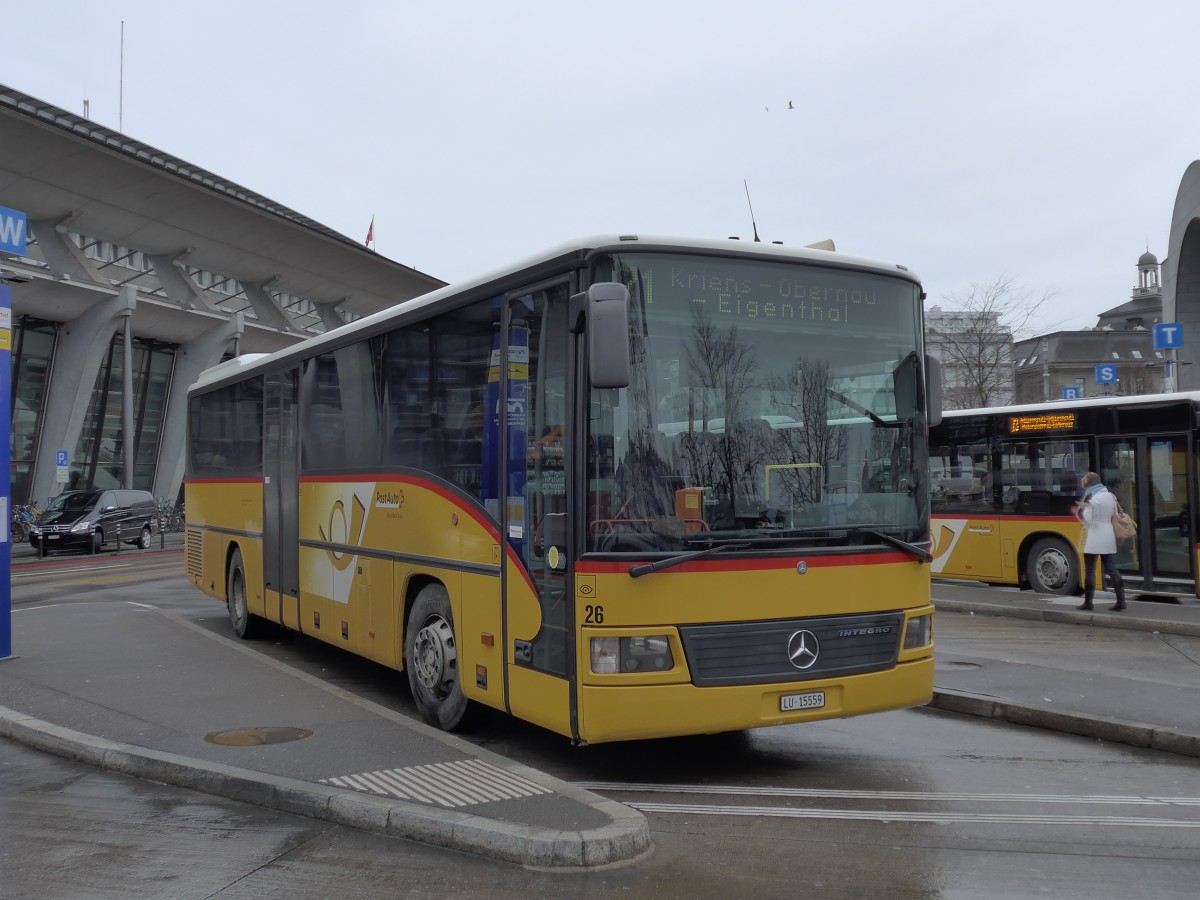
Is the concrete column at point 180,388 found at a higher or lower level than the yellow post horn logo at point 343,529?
higher

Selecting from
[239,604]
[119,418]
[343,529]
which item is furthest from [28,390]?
[343,529]

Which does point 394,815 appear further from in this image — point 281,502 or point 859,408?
point 281,502

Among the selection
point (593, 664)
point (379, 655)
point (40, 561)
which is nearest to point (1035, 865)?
point (593, 664)

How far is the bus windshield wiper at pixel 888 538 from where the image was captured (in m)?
6.62

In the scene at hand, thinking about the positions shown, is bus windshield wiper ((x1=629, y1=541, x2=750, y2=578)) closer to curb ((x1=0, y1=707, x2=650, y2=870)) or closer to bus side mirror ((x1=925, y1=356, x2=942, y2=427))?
curb ((x1=0, y1=707, x2=650, y2=870))

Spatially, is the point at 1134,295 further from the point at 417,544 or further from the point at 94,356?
the point at 417,544

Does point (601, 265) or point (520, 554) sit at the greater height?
point (601, 265)

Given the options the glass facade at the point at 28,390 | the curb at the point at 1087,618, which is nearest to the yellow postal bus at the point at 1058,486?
the curb at the point at 1087,618

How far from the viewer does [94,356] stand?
41.5m

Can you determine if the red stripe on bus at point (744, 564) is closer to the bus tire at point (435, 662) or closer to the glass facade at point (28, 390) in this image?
the bus tire at point (435, 662)

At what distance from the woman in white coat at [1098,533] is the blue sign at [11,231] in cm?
1319

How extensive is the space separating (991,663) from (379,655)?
5.93 meters

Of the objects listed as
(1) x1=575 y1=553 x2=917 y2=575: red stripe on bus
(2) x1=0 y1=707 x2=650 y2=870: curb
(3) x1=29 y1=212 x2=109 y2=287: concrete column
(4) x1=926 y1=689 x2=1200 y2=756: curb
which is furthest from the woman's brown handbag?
(3) x1=29 y1=212 x2=109 y2=287: concrete column

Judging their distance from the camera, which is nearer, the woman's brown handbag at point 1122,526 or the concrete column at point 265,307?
the woman's brown handbag at point 1122,526
